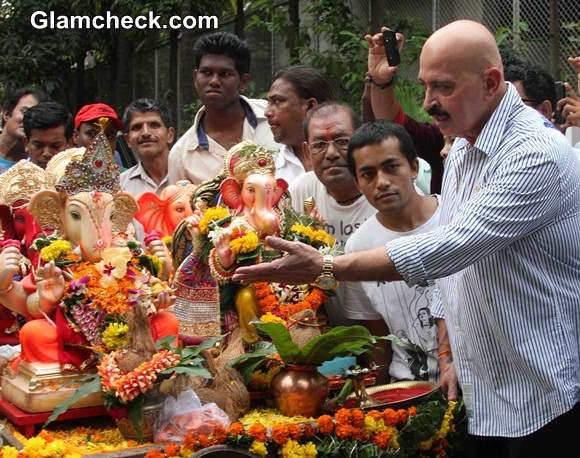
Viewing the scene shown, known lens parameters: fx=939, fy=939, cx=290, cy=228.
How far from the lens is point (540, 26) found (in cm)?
815

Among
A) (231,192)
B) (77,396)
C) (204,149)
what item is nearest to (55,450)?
(77,396)

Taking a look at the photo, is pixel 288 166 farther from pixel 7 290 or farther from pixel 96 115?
pixel 7 290

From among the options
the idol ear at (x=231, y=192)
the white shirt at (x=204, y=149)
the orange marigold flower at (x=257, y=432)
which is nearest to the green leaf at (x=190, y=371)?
the orange marigold flower at (x=257, y=432)

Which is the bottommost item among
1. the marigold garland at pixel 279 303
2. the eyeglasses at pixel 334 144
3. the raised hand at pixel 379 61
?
the marigold garland at pixel 279 303

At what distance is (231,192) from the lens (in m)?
3.85

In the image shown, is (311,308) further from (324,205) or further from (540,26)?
(540,26)

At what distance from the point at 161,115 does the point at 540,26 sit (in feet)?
14.0

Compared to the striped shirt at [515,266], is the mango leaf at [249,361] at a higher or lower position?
lower

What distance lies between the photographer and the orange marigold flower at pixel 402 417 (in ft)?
10.6

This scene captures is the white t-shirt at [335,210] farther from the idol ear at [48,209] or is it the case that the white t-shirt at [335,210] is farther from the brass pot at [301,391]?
the idol ear at [48,209]

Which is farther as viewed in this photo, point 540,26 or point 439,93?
point 540,26

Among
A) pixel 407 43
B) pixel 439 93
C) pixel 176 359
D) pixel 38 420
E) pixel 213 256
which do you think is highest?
pixel 407 43

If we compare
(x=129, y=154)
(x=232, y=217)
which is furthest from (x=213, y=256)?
(x=129, y=154)

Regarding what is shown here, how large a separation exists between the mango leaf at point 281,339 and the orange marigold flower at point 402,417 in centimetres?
Result: 41
